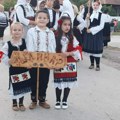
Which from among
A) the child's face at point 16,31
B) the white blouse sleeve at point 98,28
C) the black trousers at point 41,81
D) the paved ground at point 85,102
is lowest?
the paved ground at point 85,102

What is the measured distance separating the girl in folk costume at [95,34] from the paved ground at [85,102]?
2.54 feet

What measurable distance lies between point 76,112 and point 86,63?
5214mm

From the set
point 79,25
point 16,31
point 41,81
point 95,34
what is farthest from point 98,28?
point 16,31

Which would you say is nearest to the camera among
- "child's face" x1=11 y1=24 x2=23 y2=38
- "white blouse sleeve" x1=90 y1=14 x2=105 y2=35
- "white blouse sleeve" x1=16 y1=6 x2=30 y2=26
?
"child's face" x1=11 y1=24 x2=23 y2=38

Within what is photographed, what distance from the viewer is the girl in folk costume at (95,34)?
9969 mm

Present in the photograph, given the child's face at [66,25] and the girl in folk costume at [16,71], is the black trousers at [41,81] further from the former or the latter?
the child's face at [66,25]

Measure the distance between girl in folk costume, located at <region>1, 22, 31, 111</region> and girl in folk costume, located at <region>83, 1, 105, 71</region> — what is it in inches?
163

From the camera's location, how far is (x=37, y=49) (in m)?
6.12

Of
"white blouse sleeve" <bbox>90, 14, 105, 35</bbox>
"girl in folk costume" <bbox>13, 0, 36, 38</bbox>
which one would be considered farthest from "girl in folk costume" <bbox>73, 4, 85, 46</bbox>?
"girl in folk costume" <bbox>13, 0, 36, 38</bbox>

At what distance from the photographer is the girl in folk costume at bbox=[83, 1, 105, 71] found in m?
9.97

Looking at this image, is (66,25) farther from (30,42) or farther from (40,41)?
(30,42)

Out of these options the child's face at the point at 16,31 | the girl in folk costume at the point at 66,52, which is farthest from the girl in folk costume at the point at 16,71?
the girl in folk costume at the point at 66,52

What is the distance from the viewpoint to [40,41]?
6105mm

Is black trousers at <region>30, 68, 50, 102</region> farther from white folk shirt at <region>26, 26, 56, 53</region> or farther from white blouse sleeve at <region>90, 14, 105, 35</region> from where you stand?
white blouse sleeve at <region>90, 14, 105, 35</region>
